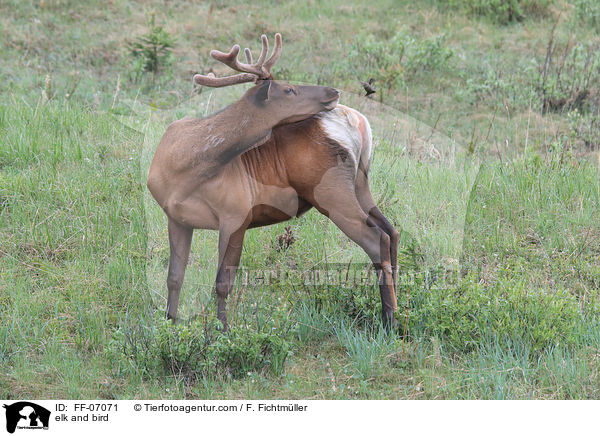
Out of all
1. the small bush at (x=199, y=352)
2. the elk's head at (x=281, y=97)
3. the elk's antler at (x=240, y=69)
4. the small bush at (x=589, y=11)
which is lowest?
the small bush at (x=199, y=352)

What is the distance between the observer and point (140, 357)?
491 cm

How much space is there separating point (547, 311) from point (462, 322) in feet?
2.23

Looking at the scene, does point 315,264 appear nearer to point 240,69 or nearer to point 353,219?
point 353,219

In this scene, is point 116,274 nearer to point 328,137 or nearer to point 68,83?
point 328,137

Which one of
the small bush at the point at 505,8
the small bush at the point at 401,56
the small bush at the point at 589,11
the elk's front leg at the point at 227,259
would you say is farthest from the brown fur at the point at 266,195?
the small bush at the point at 589,11

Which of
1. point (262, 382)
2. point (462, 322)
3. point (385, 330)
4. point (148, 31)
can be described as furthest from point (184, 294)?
point (148, 31)

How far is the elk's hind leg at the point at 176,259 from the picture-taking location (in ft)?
17.1

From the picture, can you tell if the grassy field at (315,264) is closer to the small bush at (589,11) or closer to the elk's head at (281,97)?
the elk's head at (281,97)

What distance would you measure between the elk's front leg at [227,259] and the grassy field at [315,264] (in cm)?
15

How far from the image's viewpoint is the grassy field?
4957 millimetres

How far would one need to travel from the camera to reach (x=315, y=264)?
6289mm

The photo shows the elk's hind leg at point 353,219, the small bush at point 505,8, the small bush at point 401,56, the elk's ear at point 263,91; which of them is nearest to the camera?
the elk's ear at point 263,91

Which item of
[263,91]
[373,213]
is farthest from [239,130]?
[373,213]
